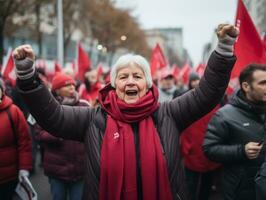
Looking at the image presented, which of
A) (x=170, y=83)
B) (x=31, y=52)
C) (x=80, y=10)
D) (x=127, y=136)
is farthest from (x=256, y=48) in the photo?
(x=80, y=10)

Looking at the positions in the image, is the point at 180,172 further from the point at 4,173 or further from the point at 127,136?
the point at 4,173

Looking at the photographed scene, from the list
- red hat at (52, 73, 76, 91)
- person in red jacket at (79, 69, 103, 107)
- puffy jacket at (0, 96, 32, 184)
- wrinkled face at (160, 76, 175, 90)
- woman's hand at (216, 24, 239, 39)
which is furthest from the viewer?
wrinkled face at (160, 76, 175, 90)

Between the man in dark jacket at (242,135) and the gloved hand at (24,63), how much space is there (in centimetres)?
167

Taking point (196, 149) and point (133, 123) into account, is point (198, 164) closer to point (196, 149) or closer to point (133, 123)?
point (196, 149)

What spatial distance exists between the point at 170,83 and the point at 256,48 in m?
3.34

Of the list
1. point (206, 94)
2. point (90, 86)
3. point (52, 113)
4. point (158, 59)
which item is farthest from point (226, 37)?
point (158, 59)

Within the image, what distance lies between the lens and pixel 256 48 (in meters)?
4.09

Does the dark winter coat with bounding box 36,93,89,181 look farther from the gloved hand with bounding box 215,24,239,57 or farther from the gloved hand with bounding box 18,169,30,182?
the gloved hand with bounding box 215,24,239,57

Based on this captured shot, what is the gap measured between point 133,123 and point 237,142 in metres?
1.17

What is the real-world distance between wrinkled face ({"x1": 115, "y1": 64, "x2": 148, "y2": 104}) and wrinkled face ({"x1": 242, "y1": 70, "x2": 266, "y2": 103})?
113 centimetres

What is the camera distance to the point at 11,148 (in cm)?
403

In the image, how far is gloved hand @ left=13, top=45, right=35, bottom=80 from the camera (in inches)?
94.4

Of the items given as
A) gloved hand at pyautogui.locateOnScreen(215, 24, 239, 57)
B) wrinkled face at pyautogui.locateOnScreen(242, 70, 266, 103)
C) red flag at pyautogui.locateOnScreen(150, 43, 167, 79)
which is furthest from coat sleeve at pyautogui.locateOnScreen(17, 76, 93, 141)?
red flag at pyautogui.locateOnScreen(150, 43, 167, 79)

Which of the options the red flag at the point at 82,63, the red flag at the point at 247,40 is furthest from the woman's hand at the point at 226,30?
the red flag at the point at 82,63
